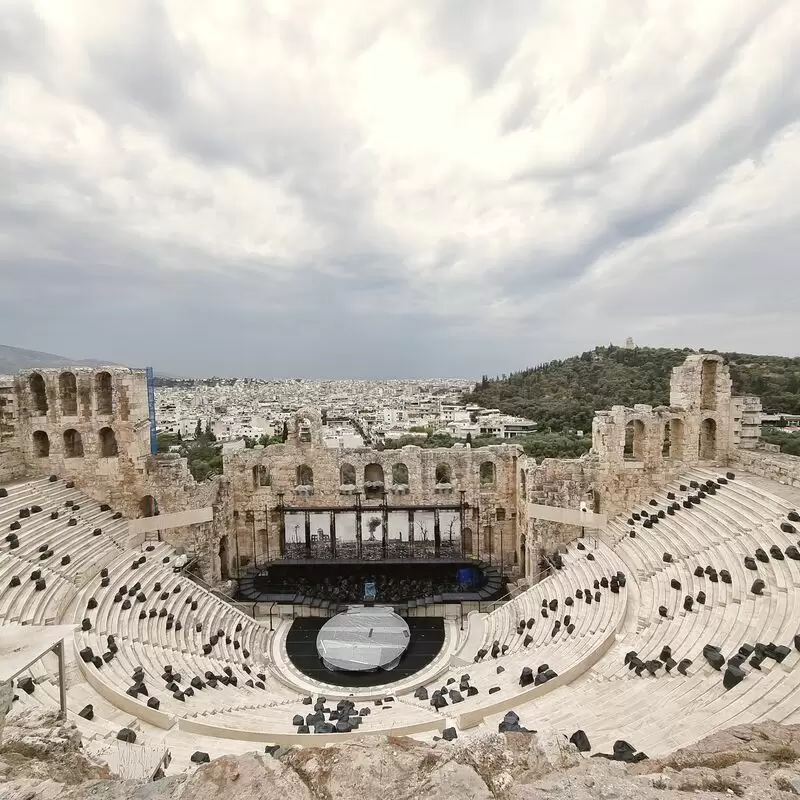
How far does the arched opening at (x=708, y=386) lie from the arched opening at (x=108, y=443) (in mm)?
27479

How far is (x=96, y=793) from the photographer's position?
353cm

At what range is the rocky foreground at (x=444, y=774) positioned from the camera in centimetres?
349

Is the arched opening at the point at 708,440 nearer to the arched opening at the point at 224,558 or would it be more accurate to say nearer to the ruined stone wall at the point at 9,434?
the arched opening at the point at 224,558

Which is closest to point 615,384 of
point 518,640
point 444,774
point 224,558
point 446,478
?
point 446,478

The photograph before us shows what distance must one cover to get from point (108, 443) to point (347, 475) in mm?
12024

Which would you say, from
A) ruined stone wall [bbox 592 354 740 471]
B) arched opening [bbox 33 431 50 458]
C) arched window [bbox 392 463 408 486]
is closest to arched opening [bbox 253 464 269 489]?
arched window [bbox 392 463 408 486]

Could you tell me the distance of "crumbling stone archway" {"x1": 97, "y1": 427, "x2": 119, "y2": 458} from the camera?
69.6ft

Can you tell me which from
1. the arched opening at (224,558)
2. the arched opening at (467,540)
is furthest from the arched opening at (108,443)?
the arched opening at (467,540)

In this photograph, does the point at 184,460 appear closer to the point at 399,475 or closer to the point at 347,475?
the point at 347,475

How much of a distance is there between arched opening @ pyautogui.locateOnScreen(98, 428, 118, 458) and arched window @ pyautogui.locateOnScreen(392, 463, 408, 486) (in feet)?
44.6

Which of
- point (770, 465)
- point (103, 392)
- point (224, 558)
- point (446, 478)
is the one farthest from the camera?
point (446, 478)

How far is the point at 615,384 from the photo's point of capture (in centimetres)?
6706

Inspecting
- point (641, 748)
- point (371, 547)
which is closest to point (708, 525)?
point (641, 748)

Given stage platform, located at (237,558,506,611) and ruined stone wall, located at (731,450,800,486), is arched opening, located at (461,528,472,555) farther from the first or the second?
ruined stone wall, located at (731,450,800,486)
